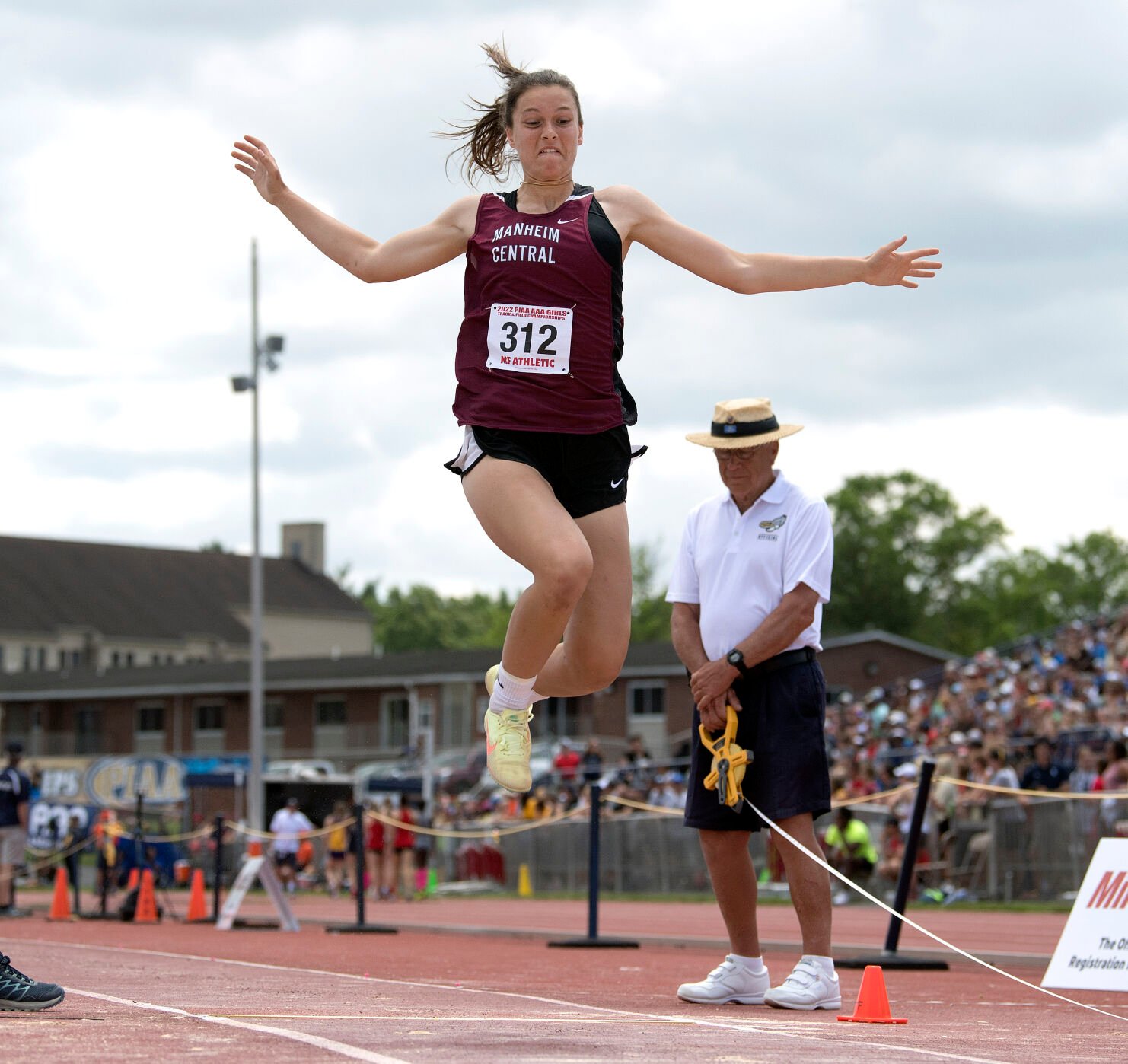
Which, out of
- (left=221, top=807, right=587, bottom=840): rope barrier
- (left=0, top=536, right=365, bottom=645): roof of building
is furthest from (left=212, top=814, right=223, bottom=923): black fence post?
(left=0, top=536, right=365, bottom=645): roof of building

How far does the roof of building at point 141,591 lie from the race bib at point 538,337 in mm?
85643

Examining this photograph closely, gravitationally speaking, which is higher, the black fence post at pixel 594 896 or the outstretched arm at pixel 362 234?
the outstretched arm at pixel 362 234

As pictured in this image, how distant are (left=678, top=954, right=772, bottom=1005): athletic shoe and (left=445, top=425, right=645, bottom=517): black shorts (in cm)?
210

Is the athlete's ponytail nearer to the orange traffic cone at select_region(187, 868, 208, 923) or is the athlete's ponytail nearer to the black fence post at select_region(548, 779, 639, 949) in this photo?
the black fence post at select_region(548, 779, 639, 949)

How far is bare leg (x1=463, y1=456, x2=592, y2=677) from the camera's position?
18.7 feet

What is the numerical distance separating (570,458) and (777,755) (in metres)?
1.74

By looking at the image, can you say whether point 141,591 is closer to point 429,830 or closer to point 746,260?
point 429,830

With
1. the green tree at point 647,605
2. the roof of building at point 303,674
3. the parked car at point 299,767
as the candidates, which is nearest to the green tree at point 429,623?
the green tree at point 647,605

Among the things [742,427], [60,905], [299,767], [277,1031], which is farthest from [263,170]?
[299,767]

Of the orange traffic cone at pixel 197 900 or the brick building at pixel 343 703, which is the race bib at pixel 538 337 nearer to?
the orange traffic cone at pixel 197 900

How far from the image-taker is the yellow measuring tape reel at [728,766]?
6996 mm

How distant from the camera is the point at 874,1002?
5.86 metres

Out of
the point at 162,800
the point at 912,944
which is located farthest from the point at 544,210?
the point at 162,800

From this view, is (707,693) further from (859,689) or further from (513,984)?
(859,689)
